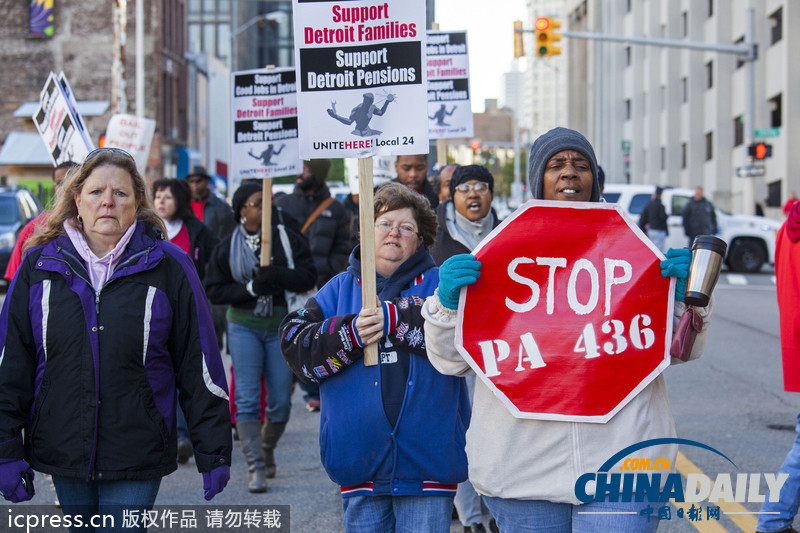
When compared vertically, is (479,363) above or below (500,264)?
below

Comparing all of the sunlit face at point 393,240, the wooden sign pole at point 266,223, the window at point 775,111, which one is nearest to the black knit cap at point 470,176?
the wooden sign pole at point 266,223

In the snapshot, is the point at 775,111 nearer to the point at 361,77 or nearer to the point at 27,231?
the point at 27,231

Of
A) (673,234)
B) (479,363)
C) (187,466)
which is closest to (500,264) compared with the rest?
(479,363)

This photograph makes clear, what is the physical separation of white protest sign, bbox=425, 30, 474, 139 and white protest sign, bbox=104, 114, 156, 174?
11.0 feet

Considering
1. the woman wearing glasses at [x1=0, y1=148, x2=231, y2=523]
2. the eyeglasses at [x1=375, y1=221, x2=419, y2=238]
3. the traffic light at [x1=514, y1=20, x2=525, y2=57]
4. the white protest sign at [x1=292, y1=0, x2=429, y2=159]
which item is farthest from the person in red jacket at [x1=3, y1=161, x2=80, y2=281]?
the traffic light at [x1=514, y1=20, x2=525, y2=57]

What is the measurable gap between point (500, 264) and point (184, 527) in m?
3.48

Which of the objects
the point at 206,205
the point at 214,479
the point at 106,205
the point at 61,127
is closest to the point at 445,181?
the point at 206,205

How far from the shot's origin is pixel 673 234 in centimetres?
2486

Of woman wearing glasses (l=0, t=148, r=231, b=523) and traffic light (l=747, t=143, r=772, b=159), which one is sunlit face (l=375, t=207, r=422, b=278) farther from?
traffic light (l=747, t=143, r=772, b=159)

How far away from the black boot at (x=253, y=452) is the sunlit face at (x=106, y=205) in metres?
3.09

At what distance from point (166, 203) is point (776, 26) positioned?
3256cm

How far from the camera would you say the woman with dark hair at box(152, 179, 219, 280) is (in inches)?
299

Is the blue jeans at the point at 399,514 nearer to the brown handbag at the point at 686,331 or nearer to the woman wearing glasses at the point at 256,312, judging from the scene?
the brown handbag at the point at 686,331

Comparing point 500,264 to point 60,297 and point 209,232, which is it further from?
point 209,232
